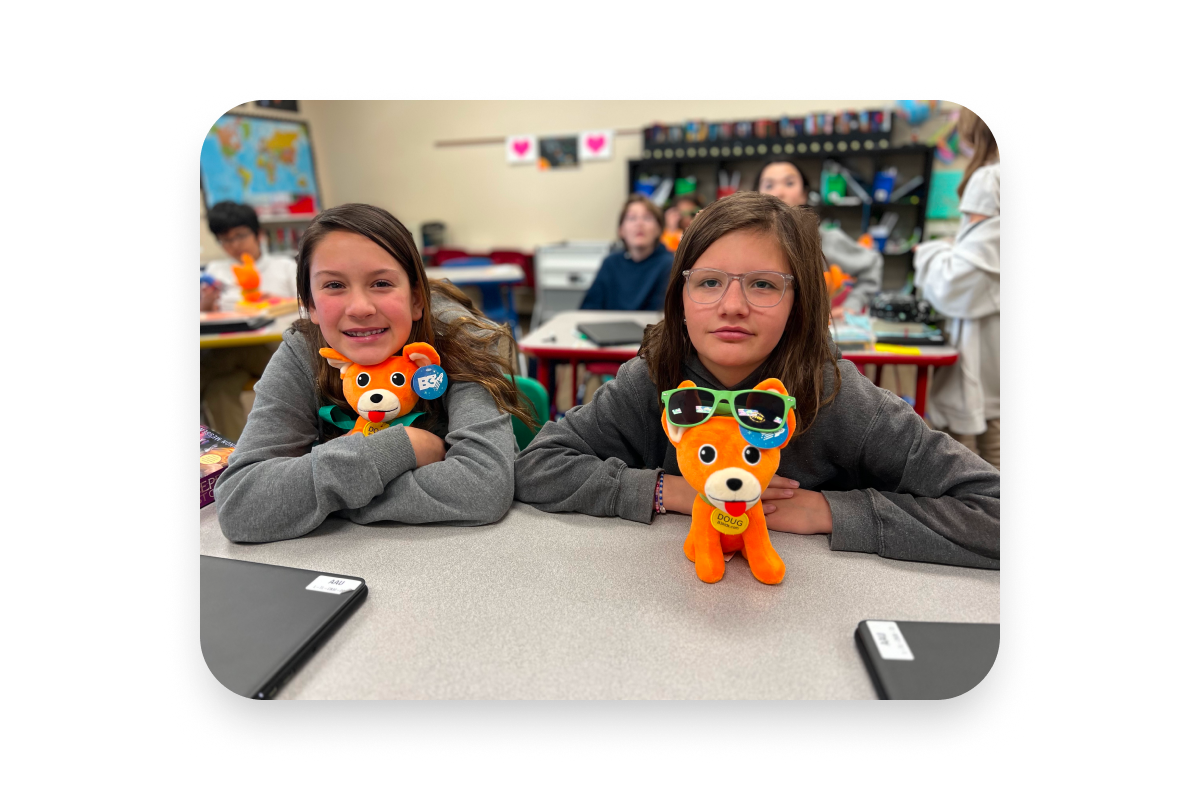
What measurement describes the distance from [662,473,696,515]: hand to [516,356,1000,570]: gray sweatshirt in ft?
0.07

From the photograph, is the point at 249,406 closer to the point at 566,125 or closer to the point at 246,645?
the point at 246,645

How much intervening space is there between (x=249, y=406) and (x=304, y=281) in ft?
0.88

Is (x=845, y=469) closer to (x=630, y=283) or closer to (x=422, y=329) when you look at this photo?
(x=422, y=329)

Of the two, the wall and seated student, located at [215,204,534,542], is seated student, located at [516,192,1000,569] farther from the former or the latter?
the wall

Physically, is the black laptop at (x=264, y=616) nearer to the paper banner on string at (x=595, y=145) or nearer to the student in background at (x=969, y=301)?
the student in background at (x=969, y=301)

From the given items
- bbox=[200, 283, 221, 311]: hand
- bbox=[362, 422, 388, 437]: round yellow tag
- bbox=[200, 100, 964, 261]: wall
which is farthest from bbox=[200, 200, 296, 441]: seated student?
bbox=[200, 100, 964, 261]: wall

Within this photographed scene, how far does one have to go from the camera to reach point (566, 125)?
4258 mm

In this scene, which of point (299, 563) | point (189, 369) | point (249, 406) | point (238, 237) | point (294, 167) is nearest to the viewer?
point (189, 369)

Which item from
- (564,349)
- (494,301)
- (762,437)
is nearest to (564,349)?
(564,349)

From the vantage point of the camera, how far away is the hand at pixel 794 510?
0.80m

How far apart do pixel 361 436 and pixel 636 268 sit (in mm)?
2167

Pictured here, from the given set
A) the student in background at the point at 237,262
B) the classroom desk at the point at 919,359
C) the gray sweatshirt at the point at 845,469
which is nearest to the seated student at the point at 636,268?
the classroom desk at the point at 919,359

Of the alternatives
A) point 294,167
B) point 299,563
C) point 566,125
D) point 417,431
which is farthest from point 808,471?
point 294,167

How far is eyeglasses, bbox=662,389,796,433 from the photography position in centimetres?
61
